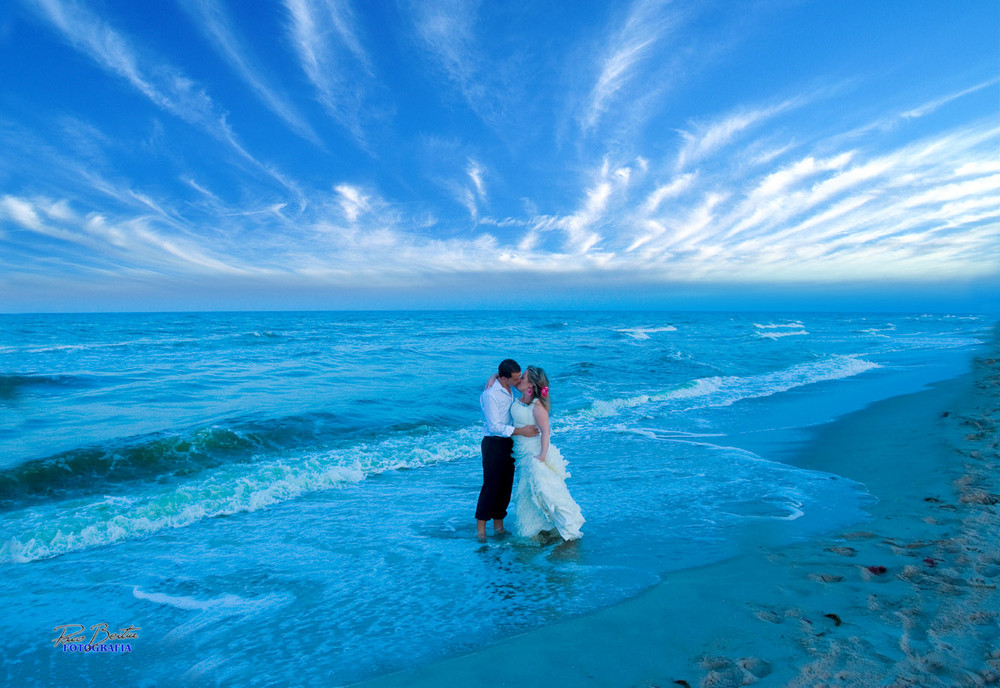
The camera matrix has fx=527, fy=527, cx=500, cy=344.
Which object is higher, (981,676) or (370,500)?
(981,676)

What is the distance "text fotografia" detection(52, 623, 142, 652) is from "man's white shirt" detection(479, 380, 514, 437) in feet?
12.0

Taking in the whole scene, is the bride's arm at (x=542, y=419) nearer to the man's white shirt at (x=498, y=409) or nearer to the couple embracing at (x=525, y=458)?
the couple embracing at (x=525, y=458)

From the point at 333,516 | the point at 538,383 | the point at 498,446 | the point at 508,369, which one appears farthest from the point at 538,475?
the point at 333,516

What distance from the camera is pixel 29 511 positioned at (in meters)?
7.82

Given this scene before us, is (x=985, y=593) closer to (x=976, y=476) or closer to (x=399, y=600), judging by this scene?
(x=976, y=476)

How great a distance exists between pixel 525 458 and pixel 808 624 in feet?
9.51

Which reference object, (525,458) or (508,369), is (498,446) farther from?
(508,369)

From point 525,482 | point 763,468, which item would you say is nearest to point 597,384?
point 763,468

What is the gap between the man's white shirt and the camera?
5.74 metres

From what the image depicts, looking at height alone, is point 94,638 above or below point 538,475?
below

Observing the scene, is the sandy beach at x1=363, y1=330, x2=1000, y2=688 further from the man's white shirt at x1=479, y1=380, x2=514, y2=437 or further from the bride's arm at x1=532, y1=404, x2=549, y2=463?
the man's white shirt at x1=479, y1=380, x2=514, y2=437

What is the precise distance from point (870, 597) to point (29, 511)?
10.6 m

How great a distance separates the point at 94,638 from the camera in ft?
14.7

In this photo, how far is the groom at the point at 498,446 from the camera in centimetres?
574
